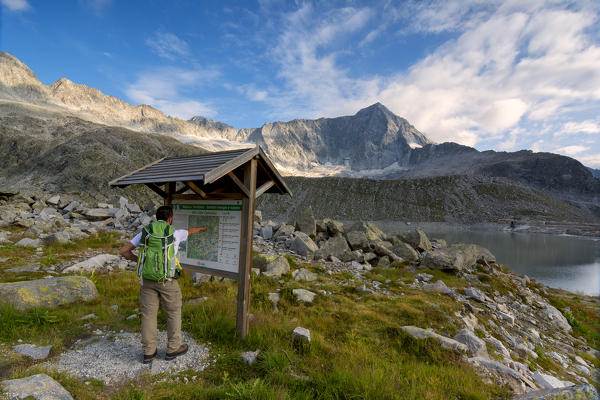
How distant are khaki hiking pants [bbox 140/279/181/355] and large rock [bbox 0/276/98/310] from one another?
3788 mm

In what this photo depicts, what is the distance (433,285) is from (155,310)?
10.5m

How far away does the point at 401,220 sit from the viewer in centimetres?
7450

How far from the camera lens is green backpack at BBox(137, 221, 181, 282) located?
437 cm

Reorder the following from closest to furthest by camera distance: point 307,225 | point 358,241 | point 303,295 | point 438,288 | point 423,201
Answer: point 303,295 < point 438,288 < point 358,241 < point 307,225 < point 423,201

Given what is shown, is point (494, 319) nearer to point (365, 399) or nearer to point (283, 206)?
point (365, 399)

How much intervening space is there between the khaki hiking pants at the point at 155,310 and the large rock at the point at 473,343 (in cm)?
568

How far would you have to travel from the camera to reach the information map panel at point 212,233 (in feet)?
18.0

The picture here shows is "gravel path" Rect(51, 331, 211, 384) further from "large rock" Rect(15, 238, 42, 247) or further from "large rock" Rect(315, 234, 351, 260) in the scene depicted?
"large rock" Rect(15, 238, 42, 247)

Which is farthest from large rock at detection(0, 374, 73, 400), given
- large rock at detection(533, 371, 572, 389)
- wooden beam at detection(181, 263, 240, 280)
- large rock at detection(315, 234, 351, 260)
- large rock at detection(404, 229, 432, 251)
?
large rock at detection(404, 229, 432, 251)

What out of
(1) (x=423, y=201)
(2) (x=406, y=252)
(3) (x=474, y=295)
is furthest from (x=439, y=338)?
(1) (x=423, y=201)

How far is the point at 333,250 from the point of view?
16328 mm

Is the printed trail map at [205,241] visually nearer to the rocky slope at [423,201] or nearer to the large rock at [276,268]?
the large rock at [276,268]

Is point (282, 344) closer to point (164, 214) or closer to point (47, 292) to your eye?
point (164, 214)

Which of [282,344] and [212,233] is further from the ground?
[212,233]
